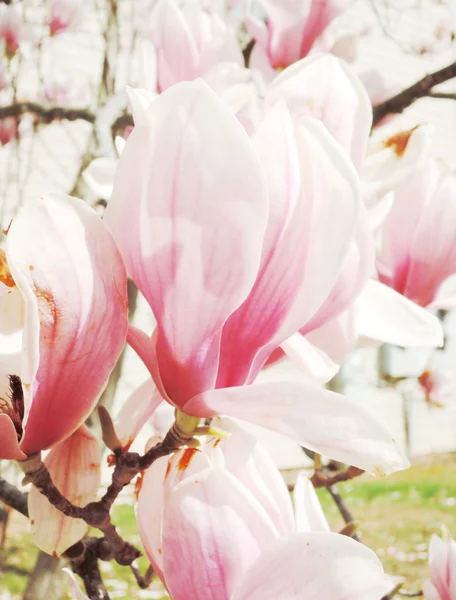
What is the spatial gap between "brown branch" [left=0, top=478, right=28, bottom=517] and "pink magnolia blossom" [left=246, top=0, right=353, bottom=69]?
449 millimetres

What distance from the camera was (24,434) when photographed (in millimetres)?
203

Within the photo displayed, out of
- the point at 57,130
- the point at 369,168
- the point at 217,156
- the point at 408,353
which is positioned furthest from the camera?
the point at 408,353

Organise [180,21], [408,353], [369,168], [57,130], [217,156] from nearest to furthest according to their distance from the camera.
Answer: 1. [217,156]
2. [369,168]
3. [180,21]
4. [57,130]
5. [408,353]

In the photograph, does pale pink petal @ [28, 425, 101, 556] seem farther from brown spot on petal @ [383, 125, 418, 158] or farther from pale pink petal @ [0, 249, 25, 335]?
brown spot on petal @ [383, 125, 418, 158]

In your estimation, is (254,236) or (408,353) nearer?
(254,236)

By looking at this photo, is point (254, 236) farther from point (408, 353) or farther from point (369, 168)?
point (408, 353)

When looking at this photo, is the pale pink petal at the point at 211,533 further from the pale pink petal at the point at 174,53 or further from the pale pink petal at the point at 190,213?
the pale pink petal at the point at 174,53

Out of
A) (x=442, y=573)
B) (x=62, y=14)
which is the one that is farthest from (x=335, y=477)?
(x=62, y=14)

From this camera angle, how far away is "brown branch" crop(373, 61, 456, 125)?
0.55 meters

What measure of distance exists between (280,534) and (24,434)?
104mm

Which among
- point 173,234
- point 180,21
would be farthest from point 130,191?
point 180,21

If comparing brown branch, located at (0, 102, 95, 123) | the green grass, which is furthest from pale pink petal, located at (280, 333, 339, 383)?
the green grass

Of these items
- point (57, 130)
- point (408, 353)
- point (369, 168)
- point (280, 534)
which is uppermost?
point (369, 168)

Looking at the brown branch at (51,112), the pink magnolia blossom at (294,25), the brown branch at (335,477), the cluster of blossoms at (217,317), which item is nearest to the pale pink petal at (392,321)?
the cluster of blossoms at (217,317)
